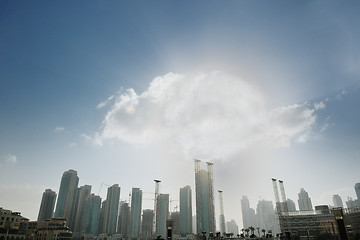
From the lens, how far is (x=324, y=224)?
126 metres

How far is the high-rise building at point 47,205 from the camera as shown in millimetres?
186375

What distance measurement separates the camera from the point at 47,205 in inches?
7436

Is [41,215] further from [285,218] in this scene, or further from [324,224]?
[324,224]

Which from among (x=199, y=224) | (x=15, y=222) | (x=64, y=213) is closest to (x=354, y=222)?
(x=199, y=224)

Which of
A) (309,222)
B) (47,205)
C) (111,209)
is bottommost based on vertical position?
(309,222)

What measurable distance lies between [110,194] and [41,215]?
178ft

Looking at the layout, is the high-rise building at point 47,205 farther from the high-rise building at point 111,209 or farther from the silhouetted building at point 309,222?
the silhouetted building at point 309,222

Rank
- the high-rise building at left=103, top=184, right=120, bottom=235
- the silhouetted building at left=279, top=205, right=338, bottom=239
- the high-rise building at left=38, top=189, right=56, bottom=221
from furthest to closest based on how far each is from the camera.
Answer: the high-rise building at left=103, top=184, right=120, bottom=235
the high-rise building at left=38, top=189, right=56, bottom=221
the silhouetted building at left=279, top=205, right=338, bottom=239

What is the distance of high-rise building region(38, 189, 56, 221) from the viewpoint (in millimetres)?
186375

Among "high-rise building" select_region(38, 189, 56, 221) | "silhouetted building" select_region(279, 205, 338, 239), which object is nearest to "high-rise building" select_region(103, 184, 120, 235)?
"high-rise building" select_region(38, 189, 56, 221)

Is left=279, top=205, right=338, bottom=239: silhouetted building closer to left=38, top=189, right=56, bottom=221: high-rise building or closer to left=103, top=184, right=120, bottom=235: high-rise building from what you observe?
left=103, top=184, right=120, bottom=235: high-rise building

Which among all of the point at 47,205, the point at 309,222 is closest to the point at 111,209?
the point at 47,205

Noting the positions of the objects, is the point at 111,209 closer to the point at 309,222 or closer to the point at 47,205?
the point at 47,205

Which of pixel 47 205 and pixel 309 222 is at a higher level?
pixel 47 205
